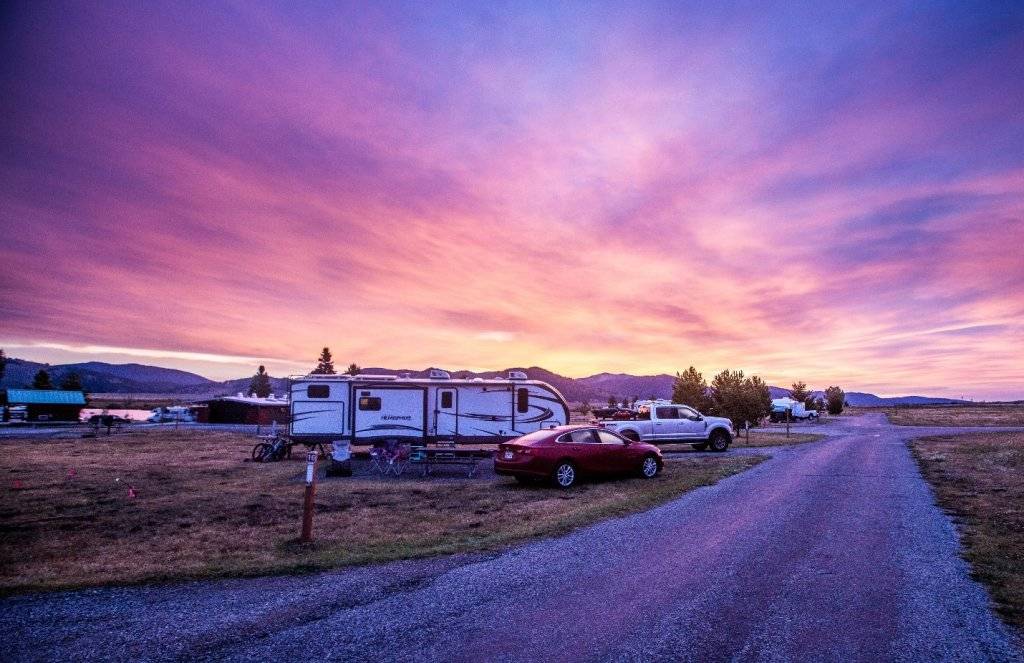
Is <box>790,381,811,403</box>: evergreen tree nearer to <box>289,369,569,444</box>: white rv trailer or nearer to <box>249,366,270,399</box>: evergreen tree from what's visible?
<box>289,369,569,444</box>: white rv trailer

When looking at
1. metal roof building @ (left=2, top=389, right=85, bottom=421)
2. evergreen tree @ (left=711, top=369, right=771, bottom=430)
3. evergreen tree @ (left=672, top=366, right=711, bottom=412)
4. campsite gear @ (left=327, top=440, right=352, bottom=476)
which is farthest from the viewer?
metal roof building @ (left=2, top=389, right=85, bottom=421)

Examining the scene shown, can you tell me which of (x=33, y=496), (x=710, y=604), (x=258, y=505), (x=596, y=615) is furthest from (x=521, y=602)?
(x=33, y=496)

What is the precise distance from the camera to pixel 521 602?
6109 millimetres

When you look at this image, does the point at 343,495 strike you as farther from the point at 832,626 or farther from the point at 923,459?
the point at 923,459

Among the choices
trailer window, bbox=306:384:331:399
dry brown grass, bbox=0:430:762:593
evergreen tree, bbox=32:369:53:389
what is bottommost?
dry brown grass, bbox=0:430:762:593

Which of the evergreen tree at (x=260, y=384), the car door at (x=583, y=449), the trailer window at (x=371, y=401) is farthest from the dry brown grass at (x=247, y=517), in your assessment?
the evergreen tree at (x=260, y=384)

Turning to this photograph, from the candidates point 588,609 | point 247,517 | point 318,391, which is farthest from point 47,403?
point 588,609

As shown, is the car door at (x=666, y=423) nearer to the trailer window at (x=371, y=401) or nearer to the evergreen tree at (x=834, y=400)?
the trailer window at (x=371, y=401)

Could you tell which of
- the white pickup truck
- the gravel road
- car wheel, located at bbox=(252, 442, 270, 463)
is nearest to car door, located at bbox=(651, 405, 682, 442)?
the white pickup truck

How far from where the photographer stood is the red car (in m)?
14.7

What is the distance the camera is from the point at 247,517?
36.9 ft

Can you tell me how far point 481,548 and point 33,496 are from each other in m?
12.3

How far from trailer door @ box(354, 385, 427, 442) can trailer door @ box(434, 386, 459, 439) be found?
0.53 meters

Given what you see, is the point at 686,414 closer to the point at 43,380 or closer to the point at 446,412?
the point at 446,412
